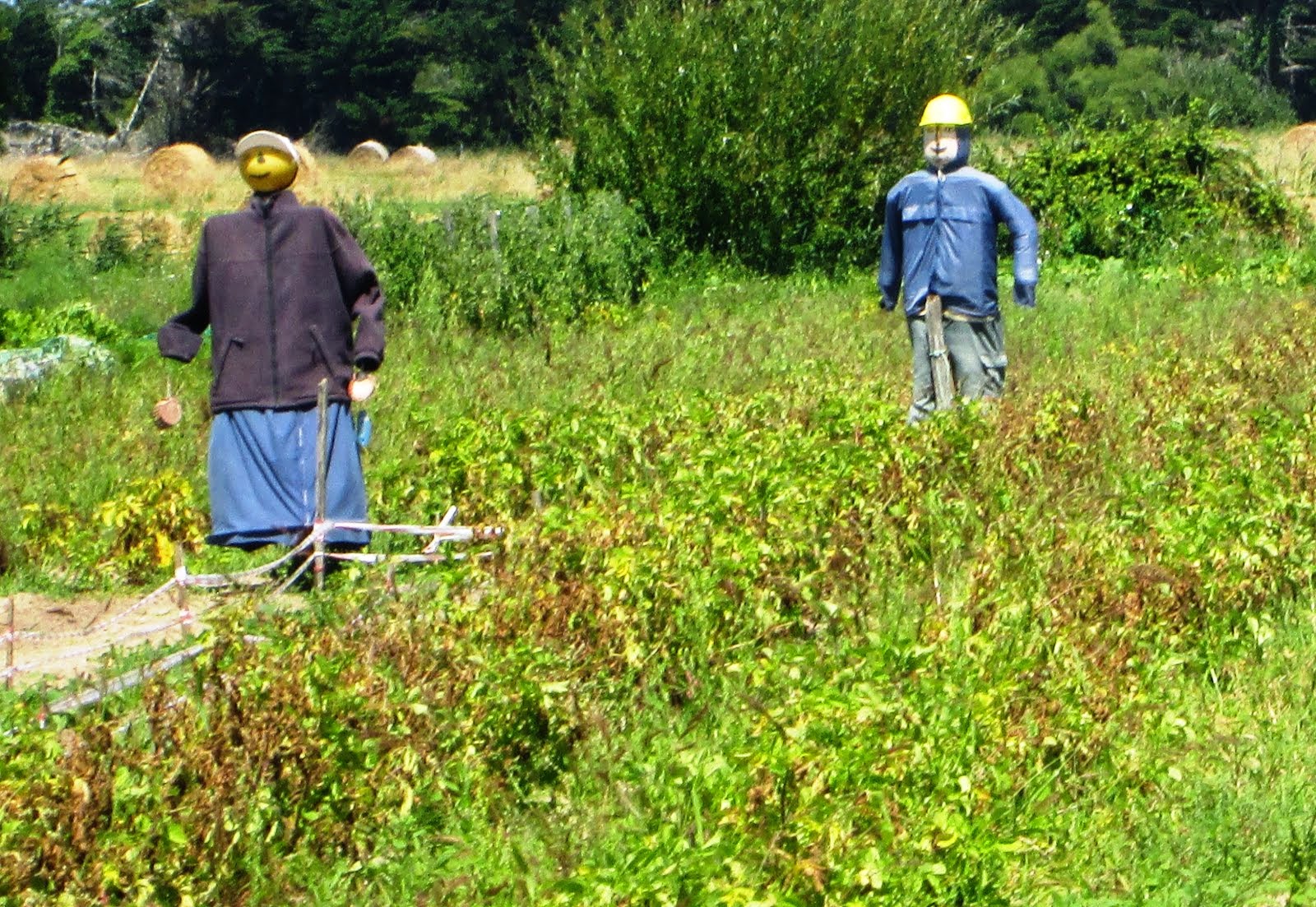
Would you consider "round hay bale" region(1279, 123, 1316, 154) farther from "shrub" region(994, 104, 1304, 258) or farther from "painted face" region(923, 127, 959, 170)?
"painted face" region(923, 127, 959, 170)

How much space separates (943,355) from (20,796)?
590cm

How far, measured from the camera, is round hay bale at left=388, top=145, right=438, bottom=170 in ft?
157

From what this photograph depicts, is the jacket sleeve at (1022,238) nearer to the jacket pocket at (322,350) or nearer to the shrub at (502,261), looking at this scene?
the jacket pocket at (322,350)

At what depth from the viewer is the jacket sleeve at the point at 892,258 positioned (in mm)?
9398

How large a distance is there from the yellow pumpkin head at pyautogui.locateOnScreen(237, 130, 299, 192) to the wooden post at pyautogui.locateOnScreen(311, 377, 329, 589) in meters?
0.78

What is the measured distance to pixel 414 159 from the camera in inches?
1908

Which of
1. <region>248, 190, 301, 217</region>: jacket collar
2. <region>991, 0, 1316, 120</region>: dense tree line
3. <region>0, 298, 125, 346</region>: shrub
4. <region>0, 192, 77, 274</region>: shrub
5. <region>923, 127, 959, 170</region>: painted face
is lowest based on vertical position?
<region>991, 0, 1316, 120</region>: dense tree line

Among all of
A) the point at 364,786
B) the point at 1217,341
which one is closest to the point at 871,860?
the point at 364,786

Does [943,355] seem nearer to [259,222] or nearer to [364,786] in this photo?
[259,222]

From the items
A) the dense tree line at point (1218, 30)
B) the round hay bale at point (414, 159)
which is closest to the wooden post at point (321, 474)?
the round hay bale at point (414, 159)

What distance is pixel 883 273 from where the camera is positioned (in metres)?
9.51

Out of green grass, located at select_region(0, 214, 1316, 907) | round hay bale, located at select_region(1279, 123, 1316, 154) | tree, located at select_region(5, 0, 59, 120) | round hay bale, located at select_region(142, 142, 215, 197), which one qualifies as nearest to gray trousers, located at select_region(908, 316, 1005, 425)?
green grass, located at select_region(0, 214, 1316, 907)

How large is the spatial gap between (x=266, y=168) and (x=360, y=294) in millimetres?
578

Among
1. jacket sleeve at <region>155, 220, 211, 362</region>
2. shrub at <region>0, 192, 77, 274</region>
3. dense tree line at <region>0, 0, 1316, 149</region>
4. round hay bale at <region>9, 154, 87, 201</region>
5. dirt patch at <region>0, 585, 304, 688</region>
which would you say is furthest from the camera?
dense tree line at <region>0, 0, 1316, 149</region>
